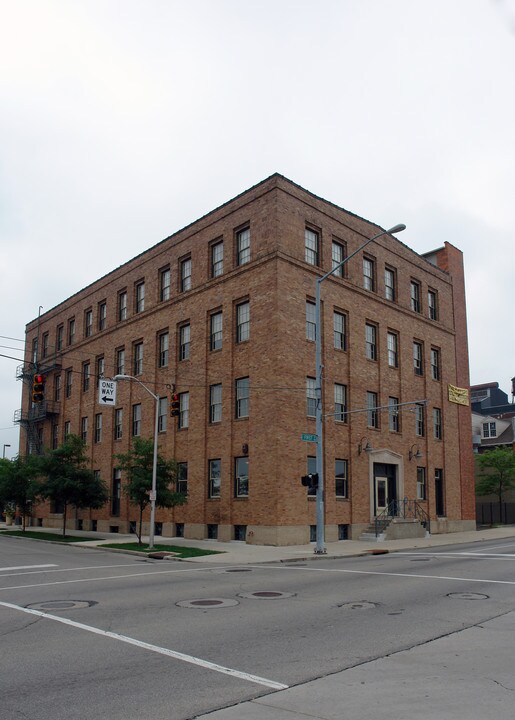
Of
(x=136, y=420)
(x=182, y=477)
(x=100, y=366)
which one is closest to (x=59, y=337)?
(x=100, y=366)

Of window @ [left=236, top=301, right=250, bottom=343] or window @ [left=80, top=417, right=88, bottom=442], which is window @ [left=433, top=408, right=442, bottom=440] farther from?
window @ [left=80, top=417, right=88, bottom=442]

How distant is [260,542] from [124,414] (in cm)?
1482

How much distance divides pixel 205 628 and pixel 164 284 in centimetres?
2944

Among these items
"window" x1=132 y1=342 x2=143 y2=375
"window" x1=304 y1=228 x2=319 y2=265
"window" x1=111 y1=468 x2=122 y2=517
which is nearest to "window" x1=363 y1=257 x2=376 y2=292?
Answer: "window" x1=304 y1=228 x2=319 y2=265

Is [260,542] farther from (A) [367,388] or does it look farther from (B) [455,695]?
(B) [455,695]

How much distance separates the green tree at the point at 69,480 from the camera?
1315 inches

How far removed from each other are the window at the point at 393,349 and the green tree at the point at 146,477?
13736mm

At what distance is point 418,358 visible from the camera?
38.9m

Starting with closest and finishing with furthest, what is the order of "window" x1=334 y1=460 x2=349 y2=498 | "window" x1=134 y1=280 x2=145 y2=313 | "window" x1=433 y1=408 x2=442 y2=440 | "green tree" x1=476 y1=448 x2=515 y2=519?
"window" x1=334 y1=460 x2=349 y2=498 < "window" x1=433 y1=408 x2=442 y2=440 < "window" x1=134 y1=280 x2=145 y2=313 < "green tree" x1=476 y1=448 x2=515 y2=519

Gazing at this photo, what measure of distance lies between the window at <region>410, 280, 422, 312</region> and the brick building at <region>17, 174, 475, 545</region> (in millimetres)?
84

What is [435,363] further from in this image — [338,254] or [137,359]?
[137,359]

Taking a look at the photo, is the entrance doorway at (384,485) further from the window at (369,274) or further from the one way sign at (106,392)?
the one way sign at (106,392)

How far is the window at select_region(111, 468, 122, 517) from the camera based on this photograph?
3956cm

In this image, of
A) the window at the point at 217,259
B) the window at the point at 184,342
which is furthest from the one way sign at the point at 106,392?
the window at the point at 217,259
